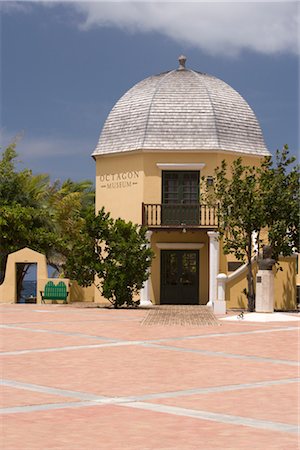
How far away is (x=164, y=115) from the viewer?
33.5 metres

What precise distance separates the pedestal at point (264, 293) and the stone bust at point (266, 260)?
0.17 meters

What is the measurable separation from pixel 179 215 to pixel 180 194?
3.18ft

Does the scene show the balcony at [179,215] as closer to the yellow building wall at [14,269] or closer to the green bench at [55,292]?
the green bench at [55,292]

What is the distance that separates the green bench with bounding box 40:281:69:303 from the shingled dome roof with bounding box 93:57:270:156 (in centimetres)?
615

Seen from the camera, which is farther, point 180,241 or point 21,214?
point 21,214

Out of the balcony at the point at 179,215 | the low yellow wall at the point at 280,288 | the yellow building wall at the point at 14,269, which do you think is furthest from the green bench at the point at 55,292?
the low yellow wall at the point at 280,288

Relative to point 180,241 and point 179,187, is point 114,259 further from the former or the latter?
point 179,187

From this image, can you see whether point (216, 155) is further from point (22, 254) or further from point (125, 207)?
point (22, 254)

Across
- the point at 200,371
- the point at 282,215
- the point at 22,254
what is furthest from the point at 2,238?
the point at 200,371

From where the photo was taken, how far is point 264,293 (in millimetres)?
26172

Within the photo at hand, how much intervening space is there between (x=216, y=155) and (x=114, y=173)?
15.0ft

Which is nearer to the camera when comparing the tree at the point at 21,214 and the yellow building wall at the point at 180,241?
the yellow building wall at the point at 180,241

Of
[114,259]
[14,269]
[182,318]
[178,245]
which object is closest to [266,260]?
[182,318]

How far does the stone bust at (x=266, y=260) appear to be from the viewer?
26.4 m
